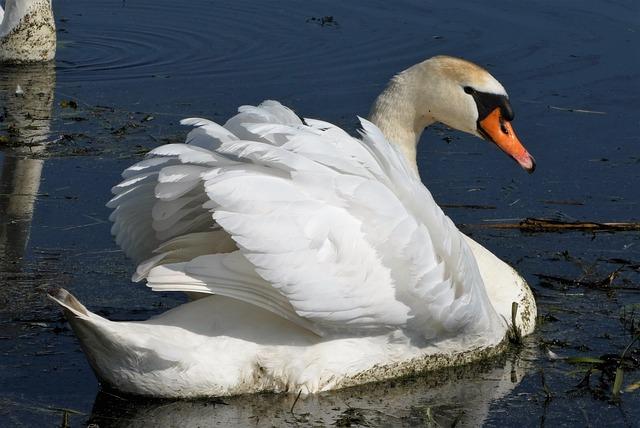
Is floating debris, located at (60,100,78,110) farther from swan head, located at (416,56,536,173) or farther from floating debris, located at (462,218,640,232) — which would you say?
swan head, located at (416,56,536,173)

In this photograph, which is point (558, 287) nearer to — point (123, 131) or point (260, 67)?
point (123, 131)

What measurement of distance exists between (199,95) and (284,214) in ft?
14.9

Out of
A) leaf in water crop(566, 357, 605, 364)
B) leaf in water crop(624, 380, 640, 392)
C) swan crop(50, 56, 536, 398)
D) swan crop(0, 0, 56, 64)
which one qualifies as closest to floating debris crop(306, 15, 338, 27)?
swan crop(0, 0, 56, 64)

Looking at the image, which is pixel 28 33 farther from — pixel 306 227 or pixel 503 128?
pixel 306 227

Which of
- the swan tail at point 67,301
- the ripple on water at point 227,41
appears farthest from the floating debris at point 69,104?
the swan tail at point 67,301

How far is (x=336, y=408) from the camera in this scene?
16.9ft

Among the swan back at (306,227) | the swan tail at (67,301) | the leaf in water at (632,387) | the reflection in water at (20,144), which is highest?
the swan back at (306,227)

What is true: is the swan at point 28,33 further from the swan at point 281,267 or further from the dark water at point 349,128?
the swan at point 281,267

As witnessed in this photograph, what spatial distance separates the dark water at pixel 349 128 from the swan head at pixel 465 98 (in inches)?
27.4

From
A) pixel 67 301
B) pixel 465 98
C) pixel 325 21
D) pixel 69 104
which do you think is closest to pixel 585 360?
pixel 465 98

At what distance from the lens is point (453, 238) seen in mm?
5285

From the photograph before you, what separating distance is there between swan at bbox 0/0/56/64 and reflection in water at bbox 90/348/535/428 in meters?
5.61

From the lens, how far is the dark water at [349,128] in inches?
204

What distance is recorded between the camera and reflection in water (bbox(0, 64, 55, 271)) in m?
6.73
